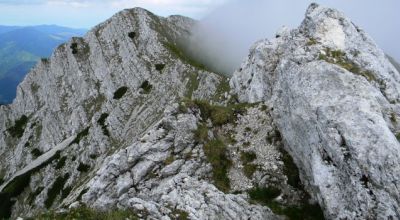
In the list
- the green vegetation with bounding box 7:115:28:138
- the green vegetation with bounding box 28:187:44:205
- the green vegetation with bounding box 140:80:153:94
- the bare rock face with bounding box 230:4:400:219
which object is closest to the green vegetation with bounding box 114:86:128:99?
the green vegetation with bounding box 140:80:153:94

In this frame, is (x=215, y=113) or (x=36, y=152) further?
(x=36, y=152)

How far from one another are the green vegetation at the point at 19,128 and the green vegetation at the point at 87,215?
313 ft

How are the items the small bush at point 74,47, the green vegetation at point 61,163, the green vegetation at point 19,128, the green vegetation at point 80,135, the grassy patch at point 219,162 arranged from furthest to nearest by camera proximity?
the green vegetation at point 19,128
the small bush at point 74,47
the green vegetation at point 80,135
the green vegetation at point 61,163
the grassy patch at point 219,162

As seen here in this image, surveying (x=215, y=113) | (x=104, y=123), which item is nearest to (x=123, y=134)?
(x=104, y=123)

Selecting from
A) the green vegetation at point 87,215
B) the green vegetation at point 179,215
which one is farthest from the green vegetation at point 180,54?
the green vegetation at point 87,215

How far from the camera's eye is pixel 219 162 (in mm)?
26484

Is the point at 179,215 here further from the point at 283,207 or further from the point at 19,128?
the point at 19,128

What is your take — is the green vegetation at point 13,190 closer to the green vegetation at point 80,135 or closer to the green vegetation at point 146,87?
the green vegetation at point 80,135

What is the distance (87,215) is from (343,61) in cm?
1703

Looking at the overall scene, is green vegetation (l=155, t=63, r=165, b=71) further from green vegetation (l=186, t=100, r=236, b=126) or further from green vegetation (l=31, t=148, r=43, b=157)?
green vegetation (l=186, t=100, r=236, b=126)

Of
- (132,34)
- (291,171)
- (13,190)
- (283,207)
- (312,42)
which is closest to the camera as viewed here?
(283,207)

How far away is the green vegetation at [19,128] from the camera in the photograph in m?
105

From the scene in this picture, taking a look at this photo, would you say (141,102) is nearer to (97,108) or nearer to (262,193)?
(97,108)

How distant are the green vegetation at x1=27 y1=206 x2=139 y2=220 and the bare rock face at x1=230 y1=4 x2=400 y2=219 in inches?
369
